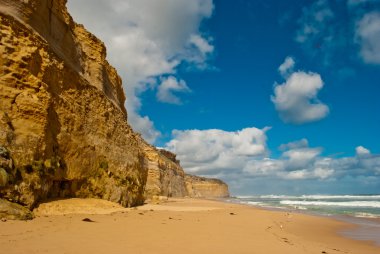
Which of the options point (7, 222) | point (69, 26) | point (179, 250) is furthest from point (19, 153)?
point (69, 26)

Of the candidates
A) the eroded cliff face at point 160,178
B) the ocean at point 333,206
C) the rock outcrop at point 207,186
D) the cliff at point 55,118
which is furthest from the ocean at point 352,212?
the rock outcrop at point 207,186

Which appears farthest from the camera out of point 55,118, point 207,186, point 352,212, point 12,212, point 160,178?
point 207,186

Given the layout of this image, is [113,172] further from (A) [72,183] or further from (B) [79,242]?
(B) [79,242]

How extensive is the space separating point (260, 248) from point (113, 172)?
1039 centimetres

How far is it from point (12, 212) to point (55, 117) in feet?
15.5

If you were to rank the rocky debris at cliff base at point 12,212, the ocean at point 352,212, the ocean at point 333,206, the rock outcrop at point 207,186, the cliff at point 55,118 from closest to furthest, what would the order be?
1. the rocky debris at cliff base at point 12,212
2. the cliff at point 55,118
3. the ocean at point 352,212
4. the ocean at point 333,206
5. the rock outcrop at point 207,186

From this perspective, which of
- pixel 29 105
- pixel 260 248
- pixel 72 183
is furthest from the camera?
pixel 72 183

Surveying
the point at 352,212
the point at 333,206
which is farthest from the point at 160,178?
the point at 352,212

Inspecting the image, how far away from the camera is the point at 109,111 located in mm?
17703

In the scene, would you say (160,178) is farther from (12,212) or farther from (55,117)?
(12,212)

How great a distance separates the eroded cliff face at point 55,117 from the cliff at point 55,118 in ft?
0.10

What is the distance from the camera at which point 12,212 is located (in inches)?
339

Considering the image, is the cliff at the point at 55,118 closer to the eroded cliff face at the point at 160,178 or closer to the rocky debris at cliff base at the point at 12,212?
the rocky debris at cliff base at the point at 12,212

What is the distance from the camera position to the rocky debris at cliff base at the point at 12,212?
27.6 feet
